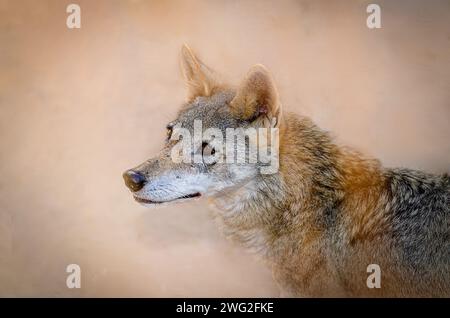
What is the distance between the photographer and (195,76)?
3.50 m

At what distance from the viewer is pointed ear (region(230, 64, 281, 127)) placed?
2980mm

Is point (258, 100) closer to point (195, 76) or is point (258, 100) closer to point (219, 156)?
point (219, 156)

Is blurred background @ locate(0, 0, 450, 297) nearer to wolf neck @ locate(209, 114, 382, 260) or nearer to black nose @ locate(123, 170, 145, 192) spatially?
wolf neck @ locate(209, 114, 382, 260)

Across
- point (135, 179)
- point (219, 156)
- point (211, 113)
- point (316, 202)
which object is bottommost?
point (316, 202)

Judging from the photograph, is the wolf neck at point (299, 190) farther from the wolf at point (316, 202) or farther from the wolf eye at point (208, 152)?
the wolf eye at point (208, 152)

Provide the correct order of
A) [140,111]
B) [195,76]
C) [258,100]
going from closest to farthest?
[258,100] < [195,76] < [140,111]

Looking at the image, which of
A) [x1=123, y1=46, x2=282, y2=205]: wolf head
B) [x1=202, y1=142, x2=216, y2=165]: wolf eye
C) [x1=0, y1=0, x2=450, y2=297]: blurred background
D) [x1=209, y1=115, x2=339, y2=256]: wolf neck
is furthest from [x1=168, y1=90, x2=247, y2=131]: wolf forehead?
[x1=0, y1=0, x2=450, y2=297]: blurred background

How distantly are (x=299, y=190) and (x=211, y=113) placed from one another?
663 millimetres

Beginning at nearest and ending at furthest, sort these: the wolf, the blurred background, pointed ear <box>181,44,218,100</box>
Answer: the wolf, pointed ear <box>181,44,218,100</box>, the blurred background

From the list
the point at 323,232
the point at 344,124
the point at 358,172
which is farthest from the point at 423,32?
the point at 323,232

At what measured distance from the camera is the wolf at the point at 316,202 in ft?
9.72

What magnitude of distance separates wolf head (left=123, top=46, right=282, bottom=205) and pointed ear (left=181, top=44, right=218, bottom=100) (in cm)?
35

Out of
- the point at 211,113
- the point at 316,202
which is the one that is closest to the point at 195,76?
the point at 211,113

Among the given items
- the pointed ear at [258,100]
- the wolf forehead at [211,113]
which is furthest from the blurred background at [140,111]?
the pointed ear at [258,100]
